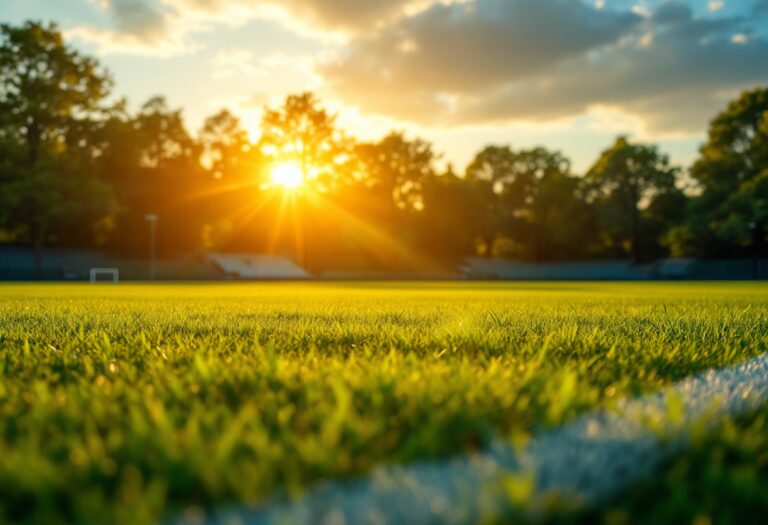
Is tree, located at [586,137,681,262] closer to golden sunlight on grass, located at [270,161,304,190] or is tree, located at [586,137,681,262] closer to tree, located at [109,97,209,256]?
golden sunlight on grass, located at [270,161,304,190]

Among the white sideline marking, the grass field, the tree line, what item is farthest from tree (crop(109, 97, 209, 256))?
the white sideline marking

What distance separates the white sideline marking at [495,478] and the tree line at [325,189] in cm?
4570

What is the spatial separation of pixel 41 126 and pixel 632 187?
53806 mm

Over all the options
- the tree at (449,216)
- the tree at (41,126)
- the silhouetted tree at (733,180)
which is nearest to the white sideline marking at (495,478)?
the tree at (41,126)

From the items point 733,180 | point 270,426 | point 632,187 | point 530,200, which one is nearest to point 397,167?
point 530,200

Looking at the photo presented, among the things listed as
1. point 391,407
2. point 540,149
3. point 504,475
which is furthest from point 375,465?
point 540,149

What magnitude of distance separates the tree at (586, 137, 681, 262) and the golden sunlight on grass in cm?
3111

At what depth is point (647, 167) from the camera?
6500cm

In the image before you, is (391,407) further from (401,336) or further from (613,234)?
(613,234)

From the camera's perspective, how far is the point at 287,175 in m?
56.0

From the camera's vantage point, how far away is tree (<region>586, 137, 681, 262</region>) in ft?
211

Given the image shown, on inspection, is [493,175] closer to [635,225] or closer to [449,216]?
[449,216]

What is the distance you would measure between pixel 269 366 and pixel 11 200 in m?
44.9

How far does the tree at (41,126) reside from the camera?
136ft
